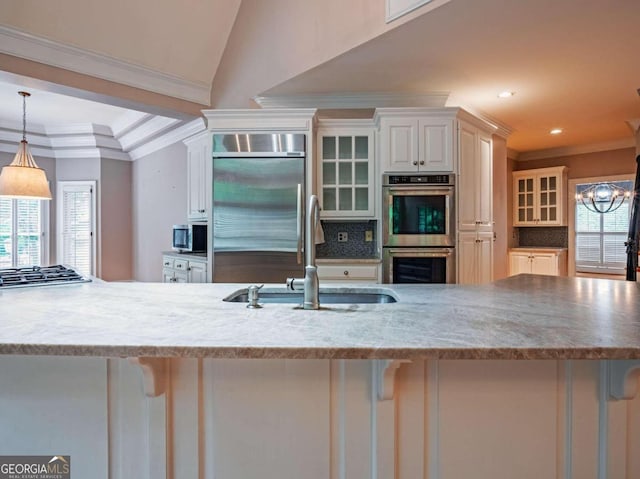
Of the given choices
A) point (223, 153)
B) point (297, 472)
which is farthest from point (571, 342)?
point (223, 153)

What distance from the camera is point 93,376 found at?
110 cm

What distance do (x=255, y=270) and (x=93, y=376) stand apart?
2152mm

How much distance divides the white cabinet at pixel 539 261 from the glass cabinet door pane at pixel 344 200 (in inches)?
146

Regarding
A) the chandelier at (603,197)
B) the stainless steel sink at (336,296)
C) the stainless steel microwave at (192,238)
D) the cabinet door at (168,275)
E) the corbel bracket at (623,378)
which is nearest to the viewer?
the corbel bracket at (623,378)

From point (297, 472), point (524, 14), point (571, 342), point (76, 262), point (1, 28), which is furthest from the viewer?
point (76, 262)

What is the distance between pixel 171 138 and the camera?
4.92 m

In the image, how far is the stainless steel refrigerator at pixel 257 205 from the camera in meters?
3.20

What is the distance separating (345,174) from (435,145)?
884 millimetres

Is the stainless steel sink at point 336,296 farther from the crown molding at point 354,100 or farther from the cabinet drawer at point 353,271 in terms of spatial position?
the crown molding at point 354,100

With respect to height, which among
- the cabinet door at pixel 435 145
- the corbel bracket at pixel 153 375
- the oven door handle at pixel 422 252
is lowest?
the corbel bracket at pixel 153 375

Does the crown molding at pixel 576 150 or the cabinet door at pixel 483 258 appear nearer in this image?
the cabinet door at pixel 483 258

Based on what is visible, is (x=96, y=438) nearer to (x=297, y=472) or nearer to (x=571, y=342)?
(x=297, y=472)

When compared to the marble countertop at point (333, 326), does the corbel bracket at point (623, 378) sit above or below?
below

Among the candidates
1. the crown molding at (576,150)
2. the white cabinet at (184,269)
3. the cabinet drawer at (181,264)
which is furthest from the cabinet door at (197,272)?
the crown molding at (576,150)
